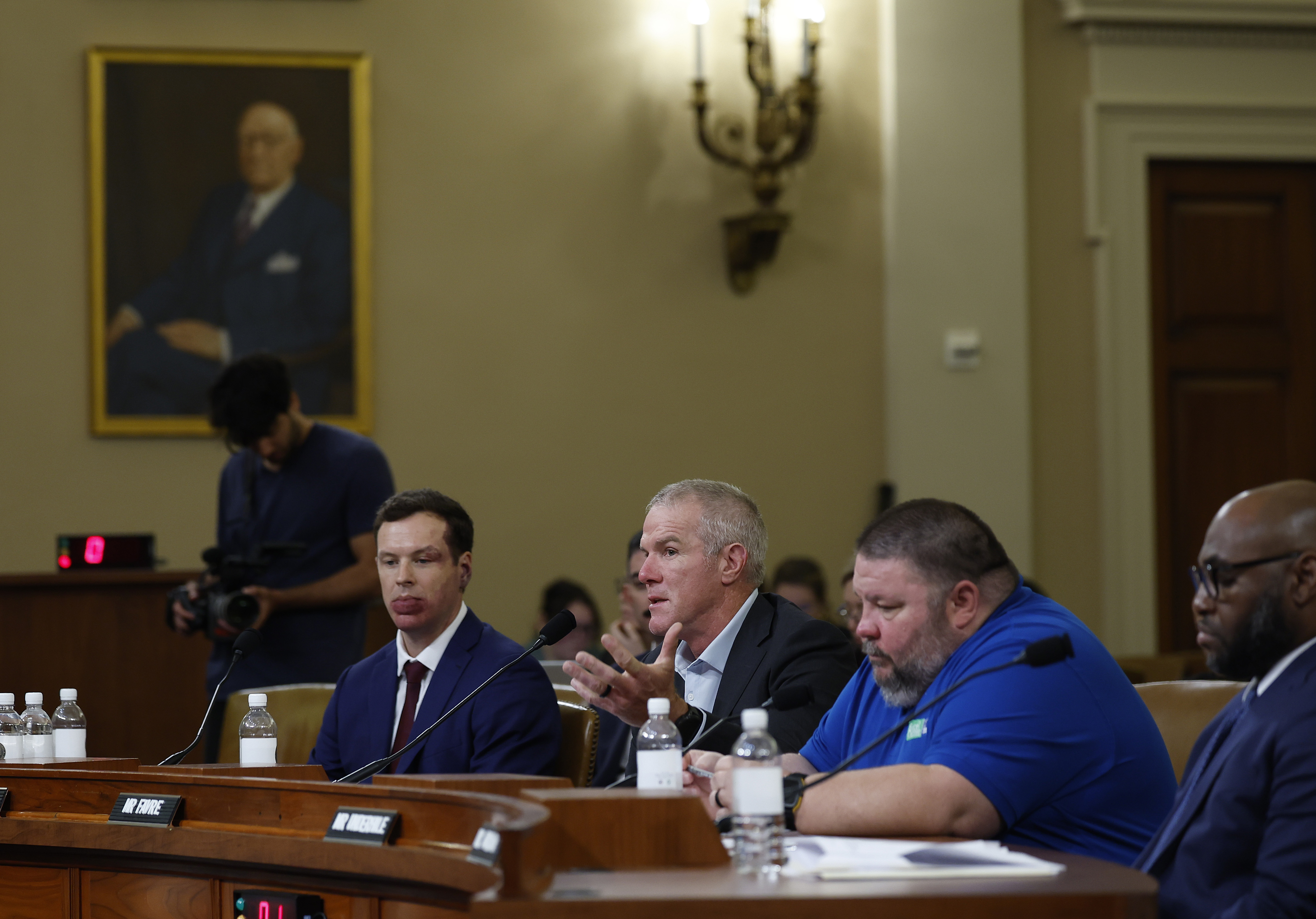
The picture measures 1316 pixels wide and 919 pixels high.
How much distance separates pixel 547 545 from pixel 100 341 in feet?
5.88

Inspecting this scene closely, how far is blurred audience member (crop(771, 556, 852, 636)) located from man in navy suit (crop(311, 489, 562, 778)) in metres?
2.15

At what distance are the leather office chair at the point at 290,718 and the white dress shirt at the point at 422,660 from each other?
0.32m

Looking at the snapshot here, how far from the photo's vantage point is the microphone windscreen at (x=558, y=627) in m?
2.75

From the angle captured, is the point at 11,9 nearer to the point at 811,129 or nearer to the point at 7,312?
the point at 7,312

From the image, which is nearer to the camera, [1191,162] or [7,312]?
[7,312]

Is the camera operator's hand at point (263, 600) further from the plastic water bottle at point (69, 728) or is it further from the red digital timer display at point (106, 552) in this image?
the plastic water bottle at point (69, 728)

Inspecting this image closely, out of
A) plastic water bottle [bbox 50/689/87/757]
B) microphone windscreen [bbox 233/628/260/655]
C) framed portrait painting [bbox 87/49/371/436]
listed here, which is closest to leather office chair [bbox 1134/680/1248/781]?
microphone windscreen [bbox 233/628/260/655]

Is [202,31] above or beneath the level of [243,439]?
above

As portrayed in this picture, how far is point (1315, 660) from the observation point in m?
2.09

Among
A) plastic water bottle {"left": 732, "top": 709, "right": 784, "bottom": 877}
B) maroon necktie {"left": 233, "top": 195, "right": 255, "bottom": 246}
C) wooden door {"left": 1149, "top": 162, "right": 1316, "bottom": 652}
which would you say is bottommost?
plastic water bottle {"left": 732, "top": 709, "right": 784, "bottom": 877}

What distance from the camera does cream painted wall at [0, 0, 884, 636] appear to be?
18.7ft

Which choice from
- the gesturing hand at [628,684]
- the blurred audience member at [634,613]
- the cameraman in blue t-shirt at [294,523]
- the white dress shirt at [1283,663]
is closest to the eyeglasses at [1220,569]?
the white dress shirt at [1283,663]

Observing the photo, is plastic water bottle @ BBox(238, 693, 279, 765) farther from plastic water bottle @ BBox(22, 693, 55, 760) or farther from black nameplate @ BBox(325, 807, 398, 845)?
black nameplate @ BBox(325, 807, 398, 845)

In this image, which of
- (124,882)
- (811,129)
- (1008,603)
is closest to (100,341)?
(811,129)
